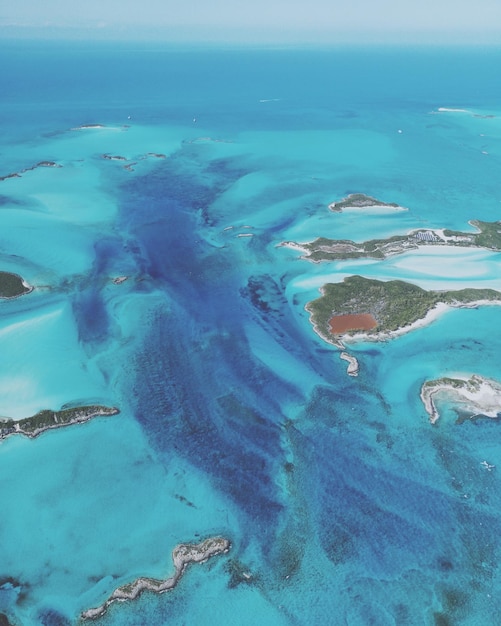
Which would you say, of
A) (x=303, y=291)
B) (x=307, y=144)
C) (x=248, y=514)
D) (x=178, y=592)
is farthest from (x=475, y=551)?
(x=307, y=144)

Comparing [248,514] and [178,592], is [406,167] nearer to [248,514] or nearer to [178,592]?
[248,514]

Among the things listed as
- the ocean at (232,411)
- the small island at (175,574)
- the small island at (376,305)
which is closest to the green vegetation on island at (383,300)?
the small island at (376,305)

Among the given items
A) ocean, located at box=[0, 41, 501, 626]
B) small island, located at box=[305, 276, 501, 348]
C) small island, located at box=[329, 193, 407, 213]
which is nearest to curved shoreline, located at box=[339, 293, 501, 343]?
small island, located at box=[305, 276, 501, 348]

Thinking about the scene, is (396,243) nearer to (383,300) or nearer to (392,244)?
(392,244)

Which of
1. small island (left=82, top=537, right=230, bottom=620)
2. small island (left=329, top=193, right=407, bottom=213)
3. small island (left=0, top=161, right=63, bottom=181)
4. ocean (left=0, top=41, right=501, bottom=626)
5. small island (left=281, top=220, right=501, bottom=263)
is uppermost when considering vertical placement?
small island (left=0, top=161, right=63, bottom=181)

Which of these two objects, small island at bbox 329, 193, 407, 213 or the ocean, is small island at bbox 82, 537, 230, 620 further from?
small island at bbox 329, 193, 407, 213

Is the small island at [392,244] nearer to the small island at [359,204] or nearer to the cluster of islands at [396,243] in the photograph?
the cluster of islands at [396,243]

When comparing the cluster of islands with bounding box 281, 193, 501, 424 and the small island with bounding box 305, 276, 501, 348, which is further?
the small island with bounding box 305, 276, 501, 348
